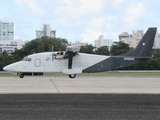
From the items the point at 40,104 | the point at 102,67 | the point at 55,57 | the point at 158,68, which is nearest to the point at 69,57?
the point at 55,57

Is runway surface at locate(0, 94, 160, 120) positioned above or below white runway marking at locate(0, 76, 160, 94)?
above

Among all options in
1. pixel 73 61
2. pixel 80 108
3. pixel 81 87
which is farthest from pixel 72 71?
pixel 80 108

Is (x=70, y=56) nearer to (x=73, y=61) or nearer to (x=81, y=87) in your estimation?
(x=73, y=61)

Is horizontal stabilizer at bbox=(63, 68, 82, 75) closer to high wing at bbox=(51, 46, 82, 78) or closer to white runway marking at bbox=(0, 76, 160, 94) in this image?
high wing at bbox=(51, 46, 82, 78)

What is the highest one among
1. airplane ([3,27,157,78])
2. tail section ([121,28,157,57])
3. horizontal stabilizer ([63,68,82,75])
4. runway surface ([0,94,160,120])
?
tail section ([121,28,157,57])

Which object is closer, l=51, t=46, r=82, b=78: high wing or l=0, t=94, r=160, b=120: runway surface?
l=0, t=94, r=160, b=120: runway surface

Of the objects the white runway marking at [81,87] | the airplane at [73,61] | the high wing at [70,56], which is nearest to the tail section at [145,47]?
the airplane at [73,61]

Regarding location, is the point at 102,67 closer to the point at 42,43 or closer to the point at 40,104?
the point at 40,104

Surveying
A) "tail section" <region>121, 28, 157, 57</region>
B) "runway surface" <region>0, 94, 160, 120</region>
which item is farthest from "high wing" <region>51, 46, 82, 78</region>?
"runway surface" <region>0, 94, 160, 120</region>

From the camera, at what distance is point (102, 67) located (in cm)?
3064

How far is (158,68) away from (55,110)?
2308 inches

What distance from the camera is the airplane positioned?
2914 centimetres

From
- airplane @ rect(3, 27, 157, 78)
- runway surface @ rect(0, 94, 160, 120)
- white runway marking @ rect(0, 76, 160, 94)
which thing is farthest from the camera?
airplane @ rect(3, 27, 157, 78)

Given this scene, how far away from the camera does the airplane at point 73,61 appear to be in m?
29.1
